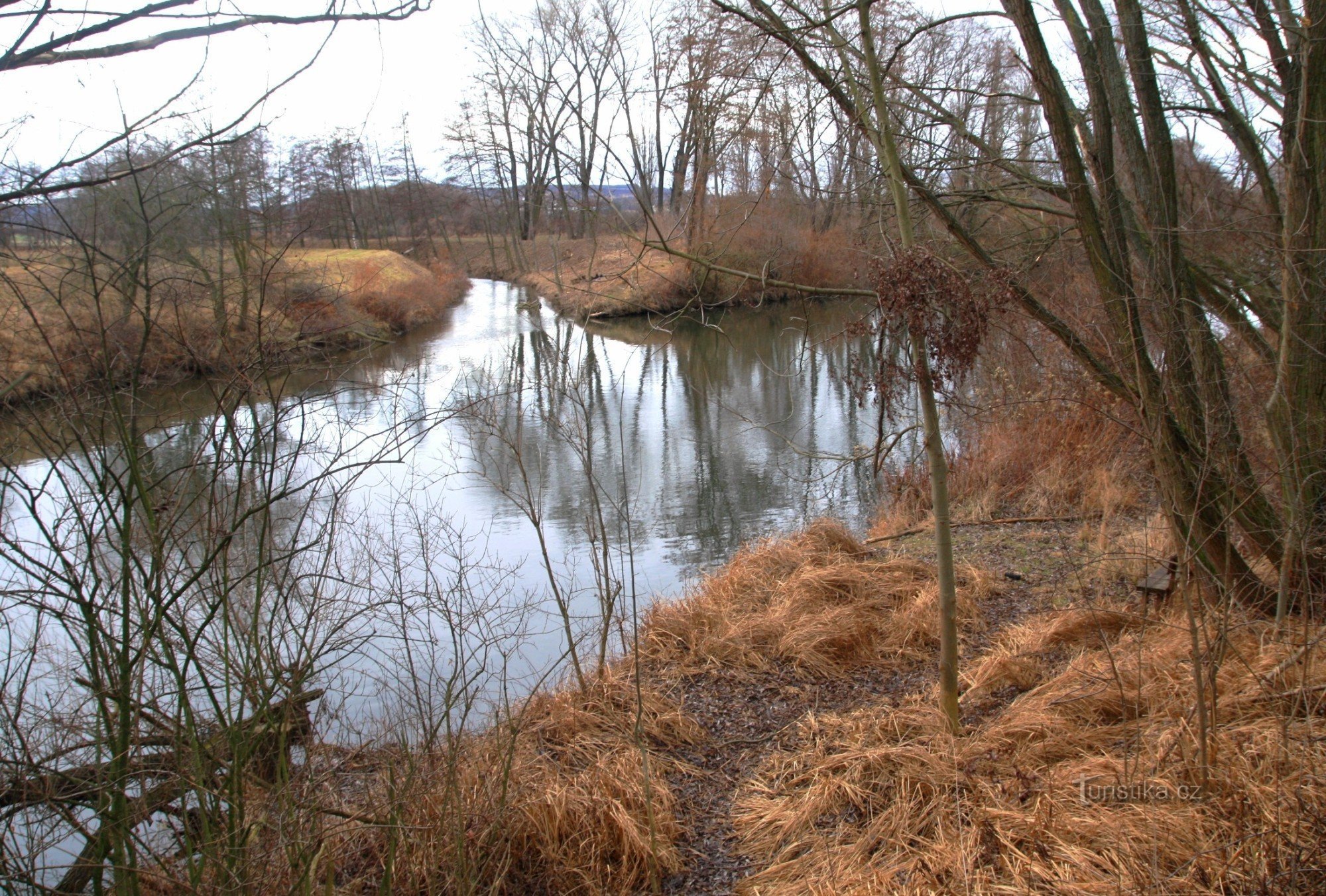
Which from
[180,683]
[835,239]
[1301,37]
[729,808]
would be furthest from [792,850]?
[835,239]

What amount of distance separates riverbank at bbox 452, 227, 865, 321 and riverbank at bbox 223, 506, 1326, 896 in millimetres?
1766

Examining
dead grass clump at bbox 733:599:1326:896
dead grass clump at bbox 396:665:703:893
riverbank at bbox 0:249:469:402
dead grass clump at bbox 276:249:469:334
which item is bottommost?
dead grass clump at bbox 396:665:703:893

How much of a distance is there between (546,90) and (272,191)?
1400mm

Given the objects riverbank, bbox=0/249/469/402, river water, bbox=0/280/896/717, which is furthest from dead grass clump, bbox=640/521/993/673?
riverbank, bbox=0/249/469/402

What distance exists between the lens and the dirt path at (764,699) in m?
3.97

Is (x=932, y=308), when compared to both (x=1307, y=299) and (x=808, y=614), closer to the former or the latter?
(x=1307, y=299)

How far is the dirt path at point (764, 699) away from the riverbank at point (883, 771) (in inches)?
0.6

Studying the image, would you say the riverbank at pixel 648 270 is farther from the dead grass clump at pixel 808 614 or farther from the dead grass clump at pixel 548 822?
the dead grass clump at pixel 808 614

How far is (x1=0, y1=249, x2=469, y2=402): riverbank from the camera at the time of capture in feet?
9.25

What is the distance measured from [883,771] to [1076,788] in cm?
87

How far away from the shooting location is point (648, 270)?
4.13 meters

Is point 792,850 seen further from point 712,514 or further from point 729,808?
point 712,514

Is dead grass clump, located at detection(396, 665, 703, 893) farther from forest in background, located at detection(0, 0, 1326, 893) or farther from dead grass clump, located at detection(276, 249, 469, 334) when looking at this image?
dead grass clump, located at detection(276, 249, 469, 334)

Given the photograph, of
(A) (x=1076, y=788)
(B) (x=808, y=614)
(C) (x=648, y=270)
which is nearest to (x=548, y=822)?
(A) (x=1076, y=788)
